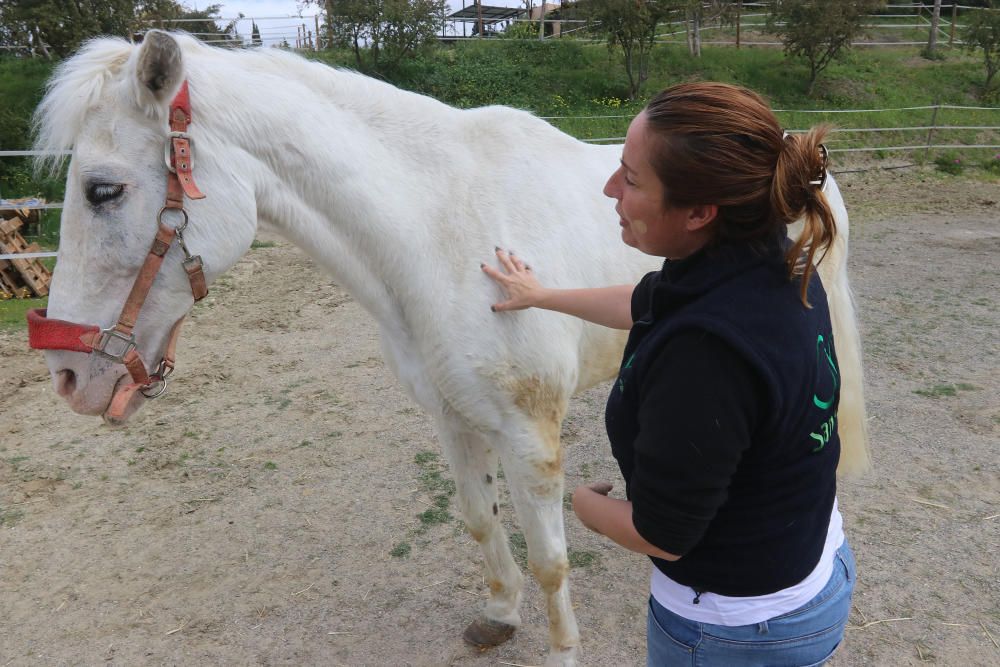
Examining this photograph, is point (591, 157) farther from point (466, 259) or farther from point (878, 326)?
point (878, 326)

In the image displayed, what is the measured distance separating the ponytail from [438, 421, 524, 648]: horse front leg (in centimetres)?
144

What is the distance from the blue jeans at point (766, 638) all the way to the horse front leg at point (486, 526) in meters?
1.15

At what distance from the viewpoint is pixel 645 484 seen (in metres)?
1.02

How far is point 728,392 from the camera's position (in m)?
0.94

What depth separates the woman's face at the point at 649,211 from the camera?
1044 millimetres

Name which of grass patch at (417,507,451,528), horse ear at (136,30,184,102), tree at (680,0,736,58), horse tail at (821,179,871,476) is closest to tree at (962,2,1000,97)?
tree at (680,0,736,58)

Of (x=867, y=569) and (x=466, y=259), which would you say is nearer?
(x=466, y=259)

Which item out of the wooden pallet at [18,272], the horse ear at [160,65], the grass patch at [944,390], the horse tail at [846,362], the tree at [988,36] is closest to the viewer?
the horse ear at [160,65]

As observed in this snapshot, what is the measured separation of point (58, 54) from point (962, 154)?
1994cm

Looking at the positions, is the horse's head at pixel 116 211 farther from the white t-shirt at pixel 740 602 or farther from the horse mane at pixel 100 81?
the white t-shirt at pixel 740 602

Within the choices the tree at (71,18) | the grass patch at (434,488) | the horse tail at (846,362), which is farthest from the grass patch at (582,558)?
the tree at (71,18)

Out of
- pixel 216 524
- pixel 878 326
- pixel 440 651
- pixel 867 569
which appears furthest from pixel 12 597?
pixel 878 326

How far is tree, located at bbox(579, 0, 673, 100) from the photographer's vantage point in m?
15.6

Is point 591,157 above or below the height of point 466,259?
above
